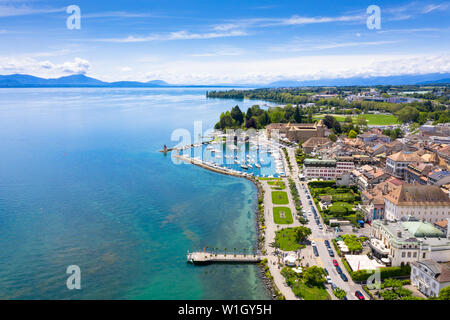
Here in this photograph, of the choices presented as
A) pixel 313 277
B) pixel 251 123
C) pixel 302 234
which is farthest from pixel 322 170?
pixel 251 123

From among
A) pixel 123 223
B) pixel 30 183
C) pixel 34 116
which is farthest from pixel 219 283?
pixel 34 116

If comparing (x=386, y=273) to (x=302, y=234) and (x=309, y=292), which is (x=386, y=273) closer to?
(x=309, y=292)

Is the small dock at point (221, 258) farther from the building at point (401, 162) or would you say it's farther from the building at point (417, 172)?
the building at point (401, 162)

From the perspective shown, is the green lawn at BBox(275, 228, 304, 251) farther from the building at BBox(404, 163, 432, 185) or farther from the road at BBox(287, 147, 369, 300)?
the building at BBox(404, 163, 432, 185)

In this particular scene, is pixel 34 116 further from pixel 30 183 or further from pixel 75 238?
pixel 75 238
